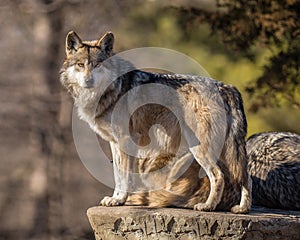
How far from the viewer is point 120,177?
576 cm

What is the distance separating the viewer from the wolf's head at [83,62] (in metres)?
5.62

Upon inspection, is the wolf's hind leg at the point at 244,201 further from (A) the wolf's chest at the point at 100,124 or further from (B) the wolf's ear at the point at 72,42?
(B) the wolf's ear at the point at 72,42

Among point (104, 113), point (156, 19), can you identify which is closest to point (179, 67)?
point (156, 19)

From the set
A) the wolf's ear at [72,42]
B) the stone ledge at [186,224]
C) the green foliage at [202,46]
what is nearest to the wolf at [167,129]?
the wolf's ear at [72,42]

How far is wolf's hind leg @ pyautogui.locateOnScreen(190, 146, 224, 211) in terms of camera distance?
5512mm

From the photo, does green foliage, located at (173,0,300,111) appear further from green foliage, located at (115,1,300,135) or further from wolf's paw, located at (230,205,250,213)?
wolf's paw, located at (230,205,250,213)

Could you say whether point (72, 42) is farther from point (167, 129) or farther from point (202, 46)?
point (202, 46)

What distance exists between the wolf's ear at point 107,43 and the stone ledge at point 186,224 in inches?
48.3

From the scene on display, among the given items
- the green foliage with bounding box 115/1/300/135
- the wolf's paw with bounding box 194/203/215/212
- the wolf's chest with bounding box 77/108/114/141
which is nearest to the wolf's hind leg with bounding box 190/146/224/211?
the wolf's paw with bounding box 194/203/215/212

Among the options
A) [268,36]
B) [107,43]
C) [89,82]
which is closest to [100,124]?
[89,82]

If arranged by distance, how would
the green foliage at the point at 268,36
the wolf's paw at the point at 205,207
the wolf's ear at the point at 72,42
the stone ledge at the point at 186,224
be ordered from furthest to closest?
the green foliage at the point at 268,36, the wolf's ear at the point at 72,42, the wolf's paw at the point at 205,207, the stone ledge at the point at 186,224

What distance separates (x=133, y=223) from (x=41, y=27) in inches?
305

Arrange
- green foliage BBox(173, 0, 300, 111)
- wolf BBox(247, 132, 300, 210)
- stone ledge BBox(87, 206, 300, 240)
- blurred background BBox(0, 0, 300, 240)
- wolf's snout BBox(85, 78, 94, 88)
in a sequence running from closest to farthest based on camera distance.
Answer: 1. stone ledge BBox(87, 206, 300, 240)
2. wolf's snout BBox(85, 78, 94, 88)
3. wolf BBox(247, 132, 300, 210)
4. green foliage BBox(173, 0, 300, 111)
5. blurred background BBox(0, 0, 300, 240)

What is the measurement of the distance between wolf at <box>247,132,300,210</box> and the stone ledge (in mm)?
711
